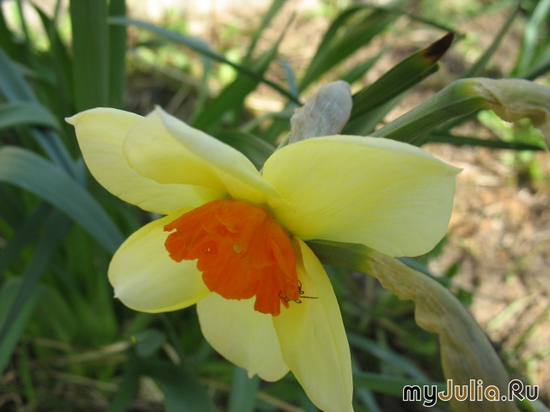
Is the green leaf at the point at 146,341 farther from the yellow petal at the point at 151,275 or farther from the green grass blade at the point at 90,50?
the green grass blade at the point at 90,50

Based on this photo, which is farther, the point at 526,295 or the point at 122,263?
the point at 526,295

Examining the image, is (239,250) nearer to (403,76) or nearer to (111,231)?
(403,76)

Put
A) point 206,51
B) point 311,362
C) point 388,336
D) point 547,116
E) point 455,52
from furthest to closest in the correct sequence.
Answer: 1. point 455,52
2. point 388,336
3. point 206,51
4. point 311,362
5. point 547,116

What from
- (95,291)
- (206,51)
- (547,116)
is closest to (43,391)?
(95,291)

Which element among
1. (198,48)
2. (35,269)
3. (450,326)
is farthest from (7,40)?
(450,326)

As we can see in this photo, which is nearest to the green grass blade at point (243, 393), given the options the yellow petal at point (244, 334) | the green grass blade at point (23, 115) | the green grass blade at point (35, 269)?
the yellow petal at point (244, 334)

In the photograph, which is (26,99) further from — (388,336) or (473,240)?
(473,240)

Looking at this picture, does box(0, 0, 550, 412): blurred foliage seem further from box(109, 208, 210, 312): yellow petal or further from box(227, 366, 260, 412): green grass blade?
box(109, 208, 210, 312): yellow petal
